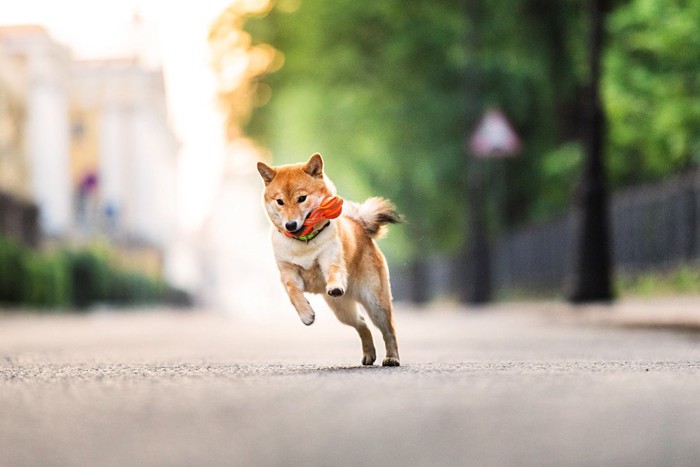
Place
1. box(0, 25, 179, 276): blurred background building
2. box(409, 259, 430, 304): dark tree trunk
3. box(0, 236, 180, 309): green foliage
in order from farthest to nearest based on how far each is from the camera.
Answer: box(0, 25, 179, 276): blurred background building < box(409, 259, 430, 304): dark tree trunk < box(0, 236, 180, 309): green foliage

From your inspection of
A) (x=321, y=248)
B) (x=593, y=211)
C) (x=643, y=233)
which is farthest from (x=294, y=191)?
(x=643, y=233)

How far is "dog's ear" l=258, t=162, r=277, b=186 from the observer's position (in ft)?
21.9

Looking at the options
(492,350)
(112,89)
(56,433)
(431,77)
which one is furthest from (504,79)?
(112,89)

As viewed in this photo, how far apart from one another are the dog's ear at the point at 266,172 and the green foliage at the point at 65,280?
983 inches

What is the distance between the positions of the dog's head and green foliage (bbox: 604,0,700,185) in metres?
15.9

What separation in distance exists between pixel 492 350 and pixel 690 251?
13.8 metres

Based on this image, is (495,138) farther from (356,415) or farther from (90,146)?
(90,146)

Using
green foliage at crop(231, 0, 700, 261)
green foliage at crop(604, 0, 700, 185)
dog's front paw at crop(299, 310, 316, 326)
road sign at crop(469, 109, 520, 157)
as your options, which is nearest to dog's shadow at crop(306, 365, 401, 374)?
dog's front paw at crop(299, 310, 316, 326)

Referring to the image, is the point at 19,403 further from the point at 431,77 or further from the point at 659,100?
the point at 431,77

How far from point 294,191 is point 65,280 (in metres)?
32.4

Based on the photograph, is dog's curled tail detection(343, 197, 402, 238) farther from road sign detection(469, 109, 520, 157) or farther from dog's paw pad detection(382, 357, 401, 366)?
road sign detection(469, 109, 520, 157)

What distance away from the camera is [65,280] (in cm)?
3791

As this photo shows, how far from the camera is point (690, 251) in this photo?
78.0 feet

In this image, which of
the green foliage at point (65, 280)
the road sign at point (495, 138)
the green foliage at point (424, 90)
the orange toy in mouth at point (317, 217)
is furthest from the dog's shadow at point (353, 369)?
the green foliage at point (424, 90)
